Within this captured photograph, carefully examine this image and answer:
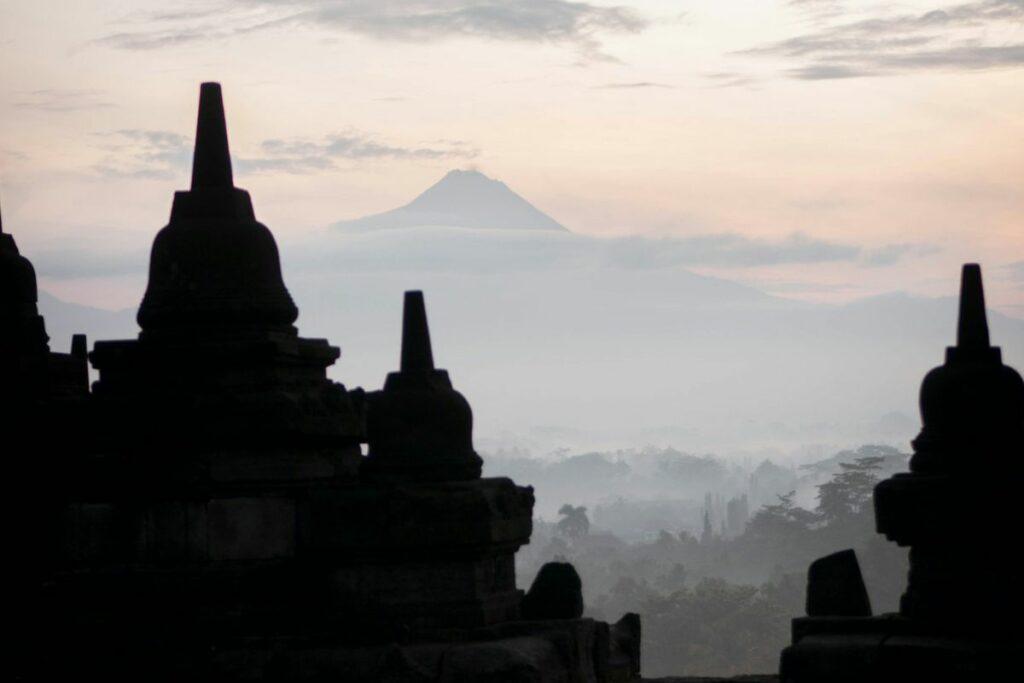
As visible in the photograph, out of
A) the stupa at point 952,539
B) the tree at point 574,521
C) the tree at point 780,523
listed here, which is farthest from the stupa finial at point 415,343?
the tree at point 574,521

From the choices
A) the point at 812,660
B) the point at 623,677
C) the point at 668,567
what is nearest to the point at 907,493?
the point at 812,660

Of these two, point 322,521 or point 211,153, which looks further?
point 211,153

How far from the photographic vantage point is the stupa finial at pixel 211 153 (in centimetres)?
1312

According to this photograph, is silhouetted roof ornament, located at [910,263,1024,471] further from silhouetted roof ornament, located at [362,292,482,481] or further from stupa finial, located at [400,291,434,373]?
stupa finial, located at [400,291,434,373]

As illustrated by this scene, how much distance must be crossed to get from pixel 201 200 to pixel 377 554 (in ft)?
8.32

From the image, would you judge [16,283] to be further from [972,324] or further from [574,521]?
[574,521]

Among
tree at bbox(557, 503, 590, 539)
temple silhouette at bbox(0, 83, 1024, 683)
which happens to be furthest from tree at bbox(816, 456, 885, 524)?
temple silhouette at bbox(0, 83, 1024, 683)

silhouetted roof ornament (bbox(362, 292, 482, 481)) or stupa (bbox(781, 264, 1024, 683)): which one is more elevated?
silhouetted roof ornament (bbox(362, 292, 482, 481))

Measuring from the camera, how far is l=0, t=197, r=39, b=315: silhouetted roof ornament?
1477cm

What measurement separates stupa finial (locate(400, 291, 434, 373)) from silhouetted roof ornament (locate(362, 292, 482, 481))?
0.02 meters

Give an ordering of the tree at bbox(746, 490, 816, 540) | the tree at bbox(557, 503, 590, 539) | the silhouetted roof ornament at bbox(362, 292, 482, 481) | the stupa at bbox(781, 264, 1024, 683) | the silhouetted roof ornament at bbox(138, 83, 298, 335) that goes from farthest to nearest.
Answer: the tree at bbox(557, 503, 590, 539)
the tree at bbox(746, 490, 816, 540)
the silhouetted roof ornament at bbox(138, 83, 298, 335)
the silhouetted roof ornament at bbox(362, 292, 482, 481)
the stupa at bbox(781, 264, 1024, 683)

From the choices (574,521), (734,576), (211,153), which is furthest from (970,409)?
(574,521)

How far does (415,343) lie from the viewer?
12.8 meters

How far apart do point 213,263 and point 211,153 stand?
768mm
